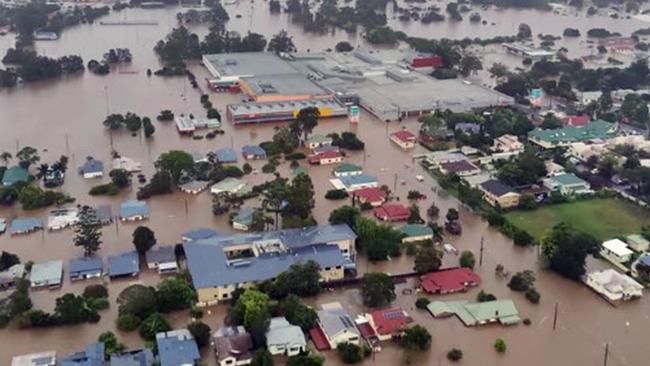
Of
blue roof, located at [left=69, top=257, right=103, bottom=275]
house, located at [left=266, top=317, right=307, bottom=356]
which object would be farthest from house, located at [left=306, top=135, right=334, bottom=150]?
house, located at [left=266, top=317, right=307, bottom=356]

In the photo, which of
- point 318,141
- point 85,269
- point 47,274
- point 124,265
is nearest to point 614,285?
point 124,265

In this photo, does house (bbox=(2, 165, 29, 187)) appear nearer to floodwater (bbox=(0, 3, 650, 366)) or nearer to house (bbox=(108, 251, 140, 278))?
floodwater (bbox=(0, 3, 650, 366))

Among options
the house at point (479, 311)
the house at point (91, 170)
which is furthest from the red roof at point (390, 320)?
the house at point (91, 170)

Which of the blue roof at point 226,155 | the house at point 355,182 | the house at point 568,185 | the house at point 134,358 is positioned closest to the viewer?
the house at point 134,358

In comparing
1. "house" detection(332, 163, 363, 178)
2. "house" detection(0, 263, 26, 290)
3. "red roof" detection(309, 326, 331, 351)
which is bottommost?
"red roof" detection(309, 326, 331, 351)

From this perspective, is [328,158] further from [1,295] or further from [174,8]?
[174,8]

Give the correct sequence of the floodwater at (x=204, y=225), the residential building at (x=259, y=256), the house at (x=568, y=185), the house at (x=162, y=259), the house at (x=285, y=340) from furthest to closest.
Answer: the house at (x=568, y=185)
the house at (x=162, y=259)
the residential building at (x=259, y=256)
the floodwater at (x=204, y=225)
the house at (x=285, y=340)

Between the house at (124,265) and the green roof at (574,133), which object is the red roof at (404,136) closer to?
the green roof at (574,133)
